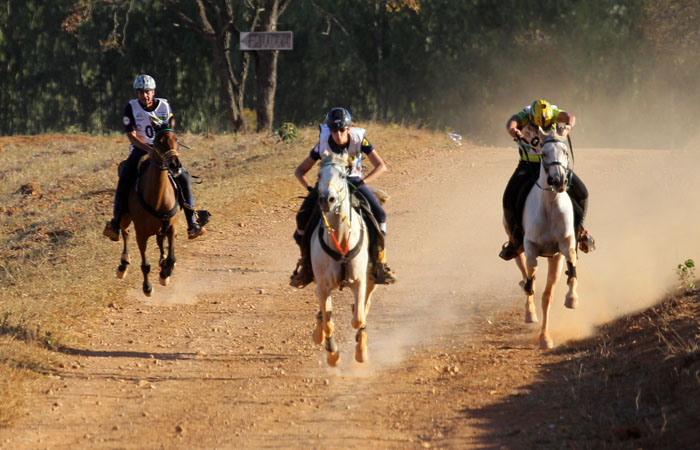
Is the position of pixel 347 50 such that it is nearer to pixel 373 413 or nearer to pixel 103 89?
pixel 103 89

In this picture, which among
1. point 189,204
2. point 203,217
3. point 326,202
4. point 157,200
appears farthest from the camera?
point 203,217

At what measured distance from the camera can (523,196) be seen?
11.4 meters

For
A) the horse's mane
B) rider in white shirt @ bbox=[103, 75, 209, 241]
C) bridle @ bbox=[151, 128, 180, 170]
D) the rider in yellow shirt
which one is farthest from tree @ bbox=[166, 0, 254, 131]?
the horse's mane

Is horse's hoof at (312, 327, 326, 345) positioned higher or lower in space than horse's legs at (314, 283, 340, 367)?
lower

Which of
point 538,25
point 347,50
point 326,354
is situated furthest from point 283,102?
point 326,354

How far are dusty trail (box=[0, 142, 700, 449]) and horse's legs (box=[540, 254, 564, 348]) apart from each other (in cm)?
20

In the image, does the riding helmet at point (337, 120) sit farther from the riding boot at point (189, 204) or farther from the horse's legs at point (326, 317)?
the riding boot at point (189, 204)

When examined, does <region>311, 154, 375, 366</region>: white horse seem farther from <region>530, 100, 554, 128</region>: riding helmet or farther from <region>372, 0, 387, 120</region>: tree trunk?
<region>372, 0, 387, 120</region>: tree trunk

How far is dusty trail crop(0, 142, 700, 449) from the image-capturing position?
8.35 m

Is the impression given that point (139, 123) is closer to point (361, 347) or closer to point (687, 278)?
point (361, 347)

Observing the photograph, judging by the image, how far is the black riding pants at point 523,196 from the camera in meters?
11.2

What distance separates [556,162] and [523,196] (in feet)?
4.46

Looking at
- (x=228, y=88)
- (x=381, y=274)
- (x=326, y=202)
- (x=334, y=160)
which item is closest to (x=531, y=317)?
(x=381, y=274)

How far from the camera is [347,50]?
35250mm
